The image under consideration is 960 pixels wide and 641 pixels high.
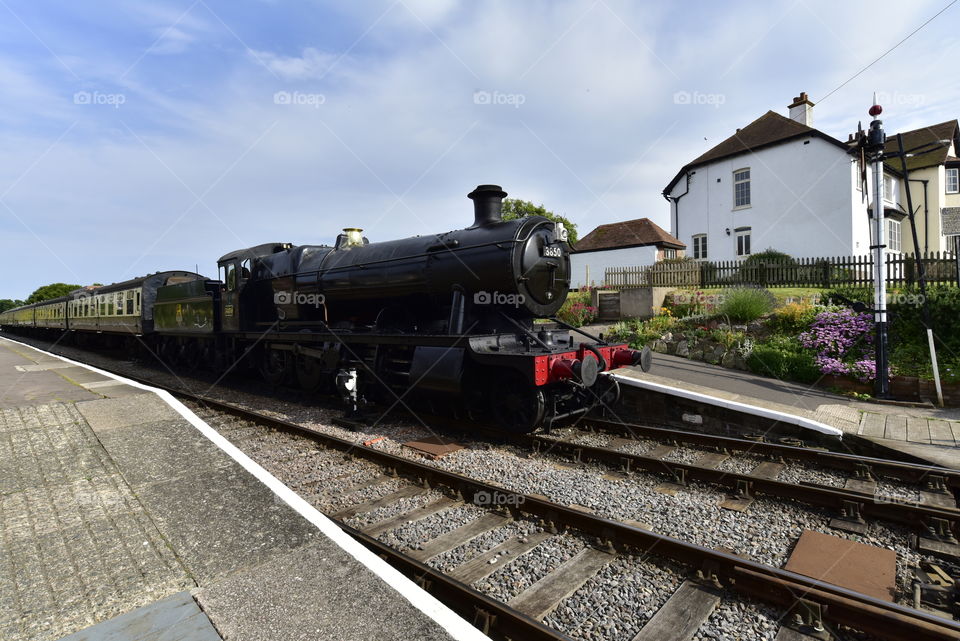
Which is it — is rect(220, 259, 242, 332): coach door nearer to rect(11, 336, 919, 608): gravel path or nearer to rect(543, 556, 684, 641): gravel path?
rect(11, 336, 919, 608): gravel path

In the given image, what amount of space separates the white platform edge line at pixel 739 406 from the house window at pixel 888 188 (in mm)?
27477

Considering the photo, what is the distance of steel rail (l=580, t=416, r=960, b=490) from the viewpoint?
17.1 ft

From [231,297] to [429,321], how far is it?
569cm

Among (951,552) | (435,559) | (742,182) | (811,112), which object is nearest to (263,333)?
(435,559)

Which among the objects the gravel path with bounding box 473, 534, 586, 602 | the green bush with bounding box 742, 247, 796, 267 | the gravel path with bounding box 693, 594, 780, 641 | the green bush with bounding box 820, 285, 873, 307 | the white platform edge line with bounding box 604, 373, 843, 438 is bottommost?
the gravel path with bounding box 693, 594, 780, 641

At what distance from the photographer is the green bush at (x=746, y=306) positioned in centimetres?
1188

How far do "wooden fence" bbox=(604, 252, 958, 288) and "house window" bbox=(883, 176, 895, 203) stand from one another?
13.5 metres

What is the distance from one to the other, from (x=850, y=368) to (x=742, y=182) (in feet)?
66.2

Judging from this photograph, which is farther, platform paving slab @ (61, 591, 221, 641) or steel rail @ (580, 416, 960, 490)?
steel rail @ (580, 416, 960, 490)

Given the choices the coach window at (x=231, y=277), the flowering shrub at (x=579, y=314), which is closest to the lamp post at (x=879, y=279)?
the flowering shrub at (x=579, y=314)

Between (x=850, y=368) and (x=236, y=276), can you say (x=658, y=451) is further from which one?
(x=236, y=276)

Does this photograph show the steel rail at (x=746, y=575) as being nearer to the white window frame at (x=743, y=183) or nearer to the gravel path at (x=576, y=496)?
the gravel path at (x=576, y=496)

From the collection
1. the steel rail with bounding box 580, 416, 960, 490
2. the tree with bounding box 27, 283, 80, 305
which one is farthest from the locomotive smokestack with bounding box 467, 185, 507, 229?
the tree with bounding box 27, 283, 80, 305

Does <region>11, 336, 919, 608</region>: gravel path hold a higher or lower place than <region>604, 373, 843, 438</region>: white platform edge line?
lower
